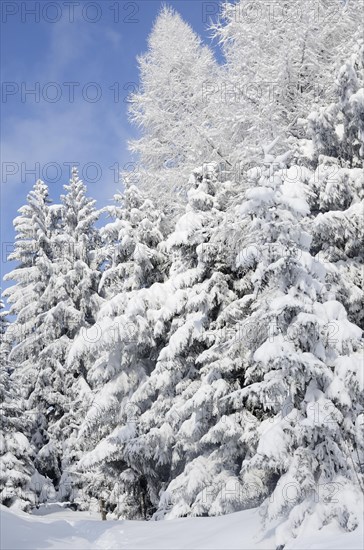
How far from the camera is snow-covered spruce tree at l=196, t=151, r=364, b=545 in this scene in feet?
28.6

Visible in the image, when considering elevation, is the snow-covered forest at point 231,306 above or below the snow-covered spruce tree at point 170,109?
below

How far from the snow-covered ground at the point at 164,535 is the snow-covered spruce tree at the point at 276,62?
8.68 m

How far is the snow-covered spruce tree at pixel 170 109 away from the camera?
18.9m

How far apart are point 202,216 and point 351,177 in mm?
4435

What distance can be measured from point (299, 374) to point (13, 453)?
15682 mm

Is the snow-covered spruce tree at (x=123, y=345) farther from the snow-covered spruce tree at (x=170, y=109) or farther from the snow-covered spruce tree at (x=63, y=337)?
the snow-covered spruce tree at (x=63, y=337)

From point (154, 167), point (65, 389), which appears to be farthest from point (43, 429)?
point (154, 167)

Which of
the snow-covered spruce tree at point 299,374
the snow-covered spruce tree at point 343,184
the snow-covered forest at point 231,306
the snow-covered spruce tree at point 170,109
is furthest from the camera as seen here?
the snow-covered spruce tree at point 170,109

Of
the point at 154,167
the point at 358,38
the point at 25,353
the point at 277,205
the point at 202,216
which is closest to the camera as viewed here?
the point at 277,205

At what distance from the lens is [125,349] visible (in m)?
17.0

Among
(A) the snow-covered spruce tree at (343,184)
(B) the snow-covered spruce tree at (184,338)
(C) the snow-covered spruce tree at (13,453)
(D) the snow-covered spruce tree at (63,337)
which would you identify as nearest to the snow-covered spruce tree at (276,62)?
(A) the snow-covered spruce tree at (343,184)

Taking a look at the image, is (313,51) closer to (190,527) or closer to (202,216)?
(202,216)

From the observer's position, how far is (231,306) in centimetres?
1385

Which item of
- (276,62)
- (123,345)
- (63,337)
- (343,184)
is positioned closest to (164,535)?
(123,345)
